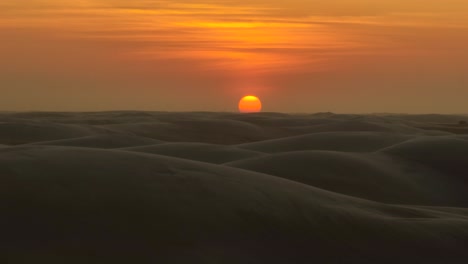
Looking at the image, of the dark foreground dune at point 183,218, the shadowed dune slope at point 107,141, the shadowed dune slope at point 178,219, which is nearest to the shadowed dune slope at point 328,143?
the shadowed dune slope at point 107,141

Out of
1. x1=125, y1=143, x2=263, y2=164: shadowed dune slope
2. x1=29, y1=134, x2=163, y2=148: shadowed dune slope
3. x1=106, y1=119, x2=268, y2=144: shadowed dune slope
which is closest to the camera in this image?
x1=125, y1=143, x2=263, y2=164: shadowed dune slope

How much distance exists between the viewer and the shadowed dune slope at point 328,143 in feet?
26.6

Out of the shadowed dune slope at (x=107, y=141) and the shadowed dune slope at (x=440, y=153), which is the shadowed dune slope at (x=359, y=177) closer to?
the shadowed dune slope at (x=440, y=153)

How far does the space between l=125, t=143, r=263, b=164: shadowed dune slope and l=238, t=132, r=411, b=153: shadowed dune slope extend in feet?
3.10

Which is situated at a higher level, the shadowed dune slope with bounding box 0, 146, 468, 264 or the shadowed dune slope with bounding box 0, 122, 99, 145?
the shadowed dune slope with bounding box 0, 122, 99, 145

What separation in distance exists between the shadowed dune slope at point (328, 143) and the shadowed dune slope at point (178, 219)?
456 centimetres

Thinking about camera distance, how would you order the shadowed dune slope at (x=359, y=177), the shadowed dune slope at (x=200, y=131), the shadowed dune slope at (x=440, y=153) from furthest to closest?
the shadowed dune slope at (x=200, y=131) < the shadowed dune slope at (x=440, y=153) < the shadowed dune slope at (x=359, y=177)

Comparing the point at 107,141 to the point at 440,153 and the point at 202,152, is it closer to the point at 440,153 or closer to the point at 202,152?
the point at 202,152

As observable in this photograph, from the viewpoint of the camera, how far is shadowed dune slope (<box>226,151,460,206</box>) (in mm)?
5340

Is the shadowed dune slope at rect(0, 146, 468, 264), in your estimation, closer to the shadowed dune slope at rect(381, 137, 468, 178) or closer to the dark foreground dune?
the dark foreground dune

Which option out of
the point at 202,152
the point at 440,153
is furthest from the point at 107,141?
the point at 440,153

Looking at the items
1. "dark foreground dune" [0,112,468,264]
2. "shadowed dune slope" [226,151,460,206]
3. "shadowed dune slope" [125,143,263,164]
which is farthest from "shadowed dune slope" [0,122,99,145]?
"dark foreground dune" [0,112,468,264]

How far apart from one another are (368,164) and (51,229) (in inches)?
150

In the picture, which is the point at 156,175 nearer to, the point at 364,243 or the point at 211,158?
the point at 364,243
